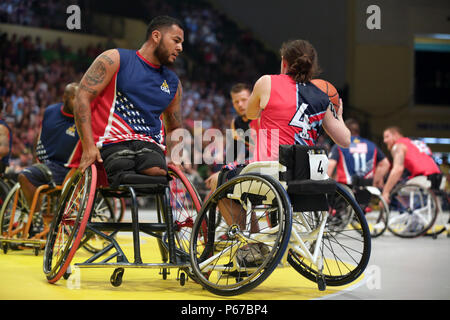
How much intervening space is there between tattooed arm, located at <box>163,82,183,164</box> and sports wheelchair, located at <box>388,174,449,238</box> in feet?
13.5

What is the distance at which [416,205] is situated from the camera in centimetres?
725

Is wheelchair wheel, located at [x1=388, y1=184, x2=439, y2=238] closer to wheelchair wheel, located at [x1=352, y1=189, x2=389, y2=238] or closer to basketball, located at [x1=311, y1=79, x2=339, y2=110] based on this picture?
wheelchair wheel, located at [x1=352, y1=189, x2=389, y2=238]

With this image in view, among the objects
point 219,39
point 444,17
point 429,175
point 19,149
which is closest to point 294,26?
point 219,39

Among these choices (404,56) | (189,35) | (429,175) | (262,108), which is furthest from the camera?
(189,35)

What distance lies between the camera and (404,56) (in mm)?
16953

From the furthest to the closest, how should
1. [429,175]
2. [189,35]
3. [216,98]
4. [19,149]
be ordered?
[189,35]
[216,98]
[19,149]
[429,175]

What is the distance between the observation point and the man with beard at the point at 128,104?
10.8ft

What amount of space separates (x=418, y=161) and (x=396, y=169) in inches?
12.0

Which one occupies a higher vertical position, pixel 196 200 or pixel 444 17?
pixel 444 17

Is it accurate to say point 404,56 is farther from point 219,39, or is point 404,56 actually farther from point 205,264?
point 205,264

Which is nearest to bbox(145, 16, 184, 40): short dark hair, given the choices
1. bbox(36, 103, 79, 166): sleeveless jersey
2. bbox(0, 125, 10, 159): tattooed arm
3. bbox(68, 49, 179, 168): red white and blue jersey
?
bbox(68, 49, 179, 168): red white and blue jersey

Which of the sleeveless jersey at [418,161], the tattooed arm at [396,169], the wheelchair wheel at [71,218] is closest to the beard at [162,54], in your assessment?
the wheelchair wheel at [71,218]

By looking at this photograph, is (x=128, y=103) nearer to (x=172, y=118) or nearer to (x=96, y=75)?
(x=96, y=75)

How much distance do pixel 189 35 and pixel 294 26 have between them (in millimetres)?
3149
